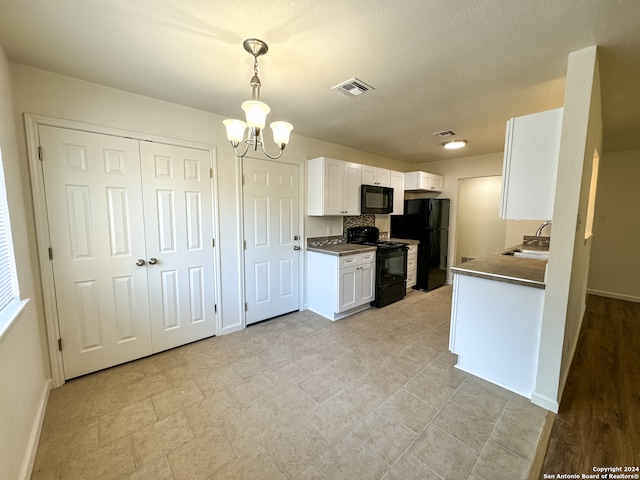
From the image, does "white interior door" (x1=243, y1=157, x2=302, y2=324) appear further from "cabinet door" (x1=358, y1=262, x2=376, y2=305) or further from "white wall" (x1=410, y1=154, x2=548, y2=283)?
"white wall" (x1=410, y1=154, x2=548, y2=283)

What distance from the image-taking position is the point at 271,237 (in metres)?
3.23

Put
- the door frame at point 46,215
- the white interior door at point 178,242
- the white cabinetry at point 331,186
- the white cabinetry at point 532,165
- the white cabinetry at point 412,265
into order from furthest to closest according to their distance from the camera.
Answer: the white cabinetry at point 412,265, the white cabinetry at point 331,186, the white interior door at point 178,242, the door frame at point 46,215, the white cabinetry at point 532,165

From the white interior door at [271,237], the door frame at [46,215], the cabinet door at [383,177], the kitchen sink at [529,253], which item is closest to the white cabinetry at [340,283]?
the white interior door at [271,237]

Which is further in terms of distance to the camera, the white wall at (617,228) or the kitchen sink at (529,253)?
the white wall at (617,228)

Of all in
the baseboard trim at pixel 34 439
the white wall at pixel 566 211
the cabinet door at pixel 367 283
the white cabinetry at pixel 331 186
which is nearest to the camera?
the baseboard trim at pixel 34 439

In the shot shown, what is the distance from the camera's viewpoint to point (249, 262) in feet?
10.1

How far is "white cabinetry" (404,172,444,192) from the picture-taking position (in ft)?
15.0

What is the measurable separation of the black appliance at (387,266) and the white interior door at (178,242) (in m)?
2.16

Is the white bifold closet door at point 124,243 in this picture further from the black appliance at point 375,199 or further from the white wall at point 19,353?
the black appliance at point 375,199

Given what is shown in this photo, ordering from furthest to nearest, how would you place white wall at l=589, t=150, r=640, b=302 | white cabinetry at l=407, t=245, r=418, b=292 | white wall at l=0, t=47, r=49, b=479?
white cabinetry at l=407, t=245, r=418, b=292, white wall at l=589, t=150, r=640, b=302, white wall at l=0, t=47, r=49, b=479

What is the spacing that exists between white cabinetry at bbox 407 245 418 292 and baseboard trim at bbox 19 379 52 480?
4328mm

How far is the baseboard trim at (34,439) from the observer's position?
52.3 inches

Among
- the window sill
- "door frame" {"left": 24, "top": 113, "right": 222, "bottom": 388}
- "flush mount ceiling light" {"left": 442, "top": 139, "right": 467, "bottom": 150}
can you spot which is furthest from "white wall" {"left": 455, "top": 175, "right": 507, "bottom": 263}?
the window sill

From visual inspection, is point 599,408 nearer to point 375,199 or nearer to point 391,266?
point 391,266
